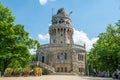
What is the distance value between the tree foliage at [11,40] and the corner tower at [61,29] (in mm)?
31178

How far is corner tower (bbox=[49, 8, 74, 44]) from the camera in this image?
6719cm

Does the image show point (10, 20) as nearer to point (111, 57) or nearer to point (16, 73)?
point (16, 73)

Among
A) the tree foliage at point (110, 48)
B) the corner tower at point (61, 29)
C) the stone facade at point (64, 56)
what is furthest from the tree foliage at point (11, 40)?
the corner tower at point (61, 29)

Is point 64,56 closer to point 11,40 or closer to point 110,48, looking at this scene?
point 110,48

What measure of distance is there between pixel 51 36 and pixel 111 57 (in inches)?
1049

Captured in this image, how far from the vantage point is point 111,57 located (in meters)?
46.7

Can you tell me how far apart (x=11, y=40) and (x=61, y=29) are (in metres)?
36.4

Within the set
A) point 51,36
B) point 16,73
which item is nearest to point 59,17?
point 51,36

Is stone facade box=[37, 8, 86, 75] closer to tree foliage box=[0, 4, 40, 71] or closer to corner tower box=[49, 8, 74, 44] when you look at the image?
corner tower box=[49, 8, 74, 44]

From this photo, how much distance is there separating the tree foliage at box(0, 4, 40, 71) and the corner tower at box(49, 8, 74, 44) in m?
31.2

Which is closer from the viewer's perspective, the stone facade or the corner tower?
the stone facade

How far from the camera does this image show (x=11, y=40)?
3200 centimetres

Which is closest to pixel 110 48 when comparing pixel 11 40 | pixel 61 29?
pixel 11 40

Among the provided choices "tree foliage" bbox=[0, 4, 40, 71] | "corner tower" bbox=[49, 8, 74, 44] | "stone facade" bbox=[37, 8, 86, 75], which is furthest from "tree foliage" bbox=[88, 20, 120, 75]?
"corner tower" bbox=[49, 8, 74, 44]
